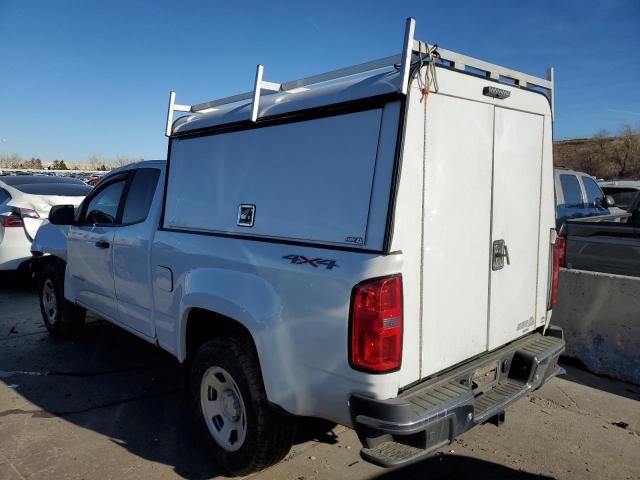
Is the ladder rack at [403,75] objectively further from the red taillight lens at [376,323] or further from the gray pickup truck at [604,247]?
the gray pickup truck at [604,247]

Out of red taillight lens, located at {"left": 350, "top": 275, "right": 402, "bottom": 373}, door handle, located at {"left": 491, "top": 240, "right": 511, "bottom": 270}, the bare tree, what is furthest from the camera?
the bare tree

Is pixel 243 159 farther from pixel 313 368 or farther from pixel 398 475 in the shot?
pixel 398 475

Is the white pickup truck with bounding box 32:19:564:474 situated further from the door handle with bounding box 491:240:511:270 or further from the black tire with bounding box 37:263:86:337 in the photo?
the black tire with bounding box 37:263:86:337

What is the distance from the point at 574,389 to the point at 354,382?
3.12 meters

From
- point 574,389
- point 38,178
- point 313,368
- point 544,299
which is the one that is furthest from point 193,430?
point 38,178

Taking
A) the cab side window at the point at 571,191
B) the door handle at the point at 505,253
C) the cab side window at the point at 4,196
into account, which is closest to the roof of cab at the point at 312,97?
the door handle at the point at 505,253

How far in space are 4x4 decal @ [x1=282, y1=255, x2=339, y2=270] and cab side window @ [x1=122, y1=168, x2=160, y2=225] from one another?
6.27 ft

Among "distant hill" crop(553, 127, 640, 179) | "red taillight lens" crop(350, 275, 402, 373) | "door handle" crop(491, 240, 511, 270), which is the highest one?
"distant hill" crop(553, 127, 640, 179)

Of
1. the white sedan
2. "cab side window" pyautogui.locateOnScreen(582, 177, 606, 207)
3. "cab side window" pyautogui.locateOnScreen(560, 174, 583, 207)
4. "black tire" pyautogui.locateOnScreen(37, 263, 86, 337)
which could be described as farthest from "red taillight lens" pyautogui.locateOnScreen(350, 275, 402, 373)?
"cab side window" pyautogui.locateOnScreen(582, 177, 606, 207)

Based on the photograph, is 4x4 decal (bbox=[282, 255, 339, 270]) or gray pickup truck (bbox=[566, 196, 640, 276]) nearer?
4x4 decal (bbox=[282, 255, 339, 270])

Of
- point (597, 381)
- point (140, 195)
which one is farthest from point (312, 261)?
point (597, 381)

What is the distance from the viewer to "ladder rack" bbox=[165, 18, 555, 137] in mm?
2402

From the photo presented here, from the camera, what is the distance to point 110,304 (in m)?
4.66

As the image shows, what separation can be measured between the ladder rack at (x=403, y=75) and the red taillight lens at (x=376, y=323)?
0.93 metres
